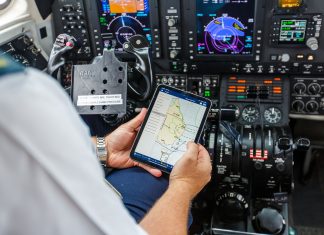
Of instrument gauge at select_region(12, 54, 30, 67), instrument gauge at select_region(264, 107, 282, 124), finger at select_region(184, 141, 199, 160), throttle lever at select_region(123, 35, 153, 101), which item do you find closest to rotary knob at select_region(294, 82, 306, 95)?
instrument gauge at select_region(264, 107, 282, 124)

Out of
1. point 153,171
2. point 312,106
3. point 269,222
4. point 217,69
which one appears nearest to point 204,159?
point 153,171

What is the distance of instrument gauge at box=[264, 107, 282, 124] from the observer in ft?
6.82

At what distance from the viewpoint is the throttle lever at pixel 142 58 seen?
176 cm

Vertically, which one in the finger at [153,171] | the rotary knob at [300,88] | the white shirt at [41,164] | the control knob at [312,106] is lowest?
the control knob at [312,106]

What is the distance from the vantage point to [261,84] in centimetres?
212

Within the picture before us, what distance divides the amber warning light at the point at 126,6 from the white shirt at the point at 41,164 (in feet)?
5.25

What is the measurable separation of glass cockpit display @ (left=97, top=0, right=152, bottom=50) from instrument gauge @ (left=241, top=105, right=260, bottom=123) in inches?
25.7

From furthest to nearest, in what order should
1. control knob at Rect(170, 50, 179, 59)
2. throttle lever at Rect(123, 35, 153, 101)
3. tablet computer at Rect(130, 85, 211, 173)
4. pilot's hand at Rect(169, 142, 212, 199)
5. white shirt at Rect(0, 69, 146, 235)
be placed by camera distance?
control knob at Rect(170, 50, 179, 59) → throttle lever at Rect(123, 35, 153, 101) → tablet computer at Rect(130, 85, 211, 173) → pilot's hand at Rect(169, 142, 212, 199) → white shirt at Rect(0, 69, 146, 235)

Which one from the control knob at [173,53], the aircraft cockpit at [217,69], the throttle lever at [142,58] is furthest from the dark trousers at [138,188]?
the control knob at [173,53]

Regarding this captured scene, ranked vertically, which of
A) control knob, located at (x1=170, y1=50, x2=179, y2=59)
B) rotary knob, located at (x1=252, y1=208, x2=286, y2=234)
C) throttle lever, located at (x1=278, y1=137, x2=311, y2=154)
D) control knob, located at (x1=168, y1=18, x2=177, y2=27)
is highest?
control knob, located at (x1=168, y1=18, x2=177, y2=27)

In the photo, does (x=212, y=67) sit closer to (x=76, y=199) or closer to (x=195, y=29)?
(x=195, y=29)

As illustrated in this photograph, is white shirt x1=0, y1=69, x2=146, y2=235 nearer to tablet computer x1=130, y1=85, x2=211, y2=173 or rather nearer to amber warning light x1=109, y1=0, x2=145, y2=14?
tablet computer x1=130, y1=85, x2=211, y2=173

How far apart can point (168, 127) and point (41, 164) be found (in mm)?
1093

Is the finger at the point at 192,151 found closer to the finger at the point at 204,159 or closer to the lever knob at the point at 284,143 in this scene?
the finger at the point at 204,159
